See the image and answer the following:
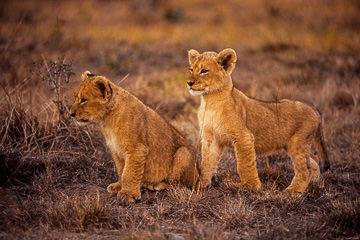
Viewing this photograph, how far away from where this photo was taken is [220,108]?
482 centimetres

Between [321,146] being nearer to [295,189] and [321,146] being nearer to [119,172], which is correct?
[295,189]

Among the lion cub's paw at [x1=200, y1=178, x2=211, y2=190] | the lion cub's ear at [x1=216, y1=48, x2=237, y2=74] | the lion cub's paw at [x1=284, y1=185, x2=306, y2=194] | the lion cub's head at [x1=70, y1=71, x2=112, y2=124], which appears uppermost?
the lion cub's ear at [x1=216, y1=48, x2=237, y2=74]

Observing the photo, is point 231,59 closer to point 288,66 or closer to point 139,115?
point 139,115

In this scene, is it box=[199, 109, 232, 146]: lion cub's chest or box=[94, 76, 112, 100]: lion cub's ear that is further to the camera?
box=[199, 109, 232, 146]: lion cub's chest

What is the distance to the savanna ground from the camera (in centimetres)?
385

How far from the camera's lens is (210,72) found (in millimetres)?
4773

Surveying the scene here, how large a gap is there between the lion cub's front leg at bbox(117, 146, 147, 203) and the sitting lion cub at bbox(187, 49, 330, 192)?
93 cm

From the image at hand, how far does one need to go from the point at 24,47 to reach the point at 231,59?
326 inches

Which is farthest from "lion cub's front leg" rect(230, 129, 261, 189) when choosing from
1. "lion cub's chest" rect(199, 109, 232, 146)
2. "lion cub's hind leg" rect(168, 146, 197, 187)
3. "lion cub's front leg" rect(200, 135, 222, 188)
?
"lion cub's hind leg" rect(168, 146, 197, 187)

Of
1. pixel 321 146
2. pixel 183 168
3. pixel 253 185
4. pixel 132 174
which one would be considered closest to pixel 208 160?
pixel 183 168

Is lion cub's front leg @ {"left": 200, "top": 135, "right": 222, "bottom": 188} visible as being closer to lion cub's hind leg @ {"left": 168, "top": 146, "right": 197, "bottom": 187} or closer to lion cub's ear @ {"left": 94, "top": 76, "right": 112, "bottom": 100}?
lion cub's hind leg @ {"left": 168, "top": 146, "right": 197, "bottom": 187}

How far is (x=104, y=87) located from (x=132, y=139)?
66 cm

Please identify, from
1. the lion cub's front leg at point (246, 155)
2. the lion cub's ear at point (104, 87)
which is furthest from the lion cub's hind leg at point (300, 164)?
the lion cub's ear at point (104, 87)

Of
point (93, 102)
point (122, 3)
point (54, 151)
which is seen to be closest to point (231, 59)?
point (93, 102)
